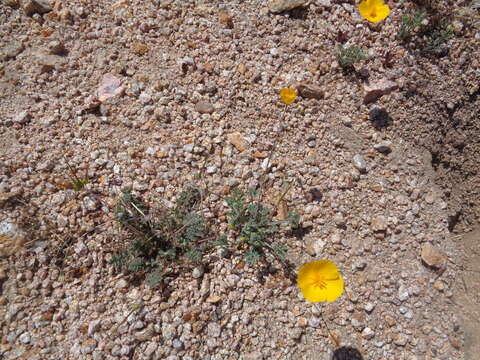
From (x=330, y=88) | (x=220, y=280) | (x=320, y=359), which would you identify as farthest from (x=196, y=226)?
(x=330, y=88)

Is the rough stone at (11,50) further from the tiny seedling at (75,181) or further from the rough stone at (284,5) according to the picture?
the rough stone at (284,5)

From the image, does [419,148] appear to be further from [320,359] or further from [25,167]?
[25,167]

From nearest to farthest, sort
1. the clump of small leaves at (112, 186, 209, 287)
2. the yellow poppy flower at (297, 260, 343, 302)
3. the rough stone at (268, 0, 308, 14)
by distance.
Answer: the yellow poppy flower at (297, 260, 343, 302) < the clump of small leaves at (112, 186, 209, 287) < the rough stone at (268, 0, 308, 14)

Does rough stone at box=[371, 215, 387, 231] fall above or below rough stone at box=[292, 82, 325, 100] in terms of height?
below

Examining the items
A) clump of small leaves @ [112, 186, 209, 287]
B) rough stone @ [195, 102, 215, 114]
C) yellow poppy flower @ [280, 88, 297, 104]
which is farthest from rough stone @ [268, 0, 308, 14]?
clump of small leaves @ [112, 186, 209, 287]

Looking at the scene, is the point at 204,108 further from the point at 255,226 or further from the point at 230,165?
the point at 255,226

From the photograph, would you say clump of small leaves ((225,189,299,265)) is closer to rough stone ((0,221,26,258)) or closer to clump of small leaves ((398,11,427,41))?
rough stone ((0,221,26,258))
